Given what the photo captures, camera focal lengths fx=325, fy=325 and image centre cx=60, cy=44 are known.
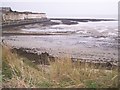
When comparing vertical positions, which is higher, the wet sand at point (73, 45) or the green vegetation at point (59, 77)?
the green vegetation at point (59, 77)

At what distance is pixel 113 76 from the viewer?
7273 millimetres

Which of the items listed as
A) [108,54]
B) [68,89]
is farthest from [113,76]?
[108,54]

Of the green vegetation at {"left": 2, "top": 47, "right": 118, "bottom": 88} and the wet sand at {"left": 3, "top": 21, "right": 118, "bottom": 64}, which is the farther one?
the wet sand at {"left": 3, "top": 21, "right": 118, "bottom": 64}

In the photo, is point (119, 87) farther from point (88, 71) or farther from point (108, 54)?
point (108, 54)

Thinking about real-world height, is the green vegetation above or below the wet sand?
above

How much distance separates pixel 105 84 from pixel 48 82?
125 centimetres

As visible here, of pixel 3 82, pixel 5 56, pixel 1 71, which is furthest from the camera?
pixel 5 56

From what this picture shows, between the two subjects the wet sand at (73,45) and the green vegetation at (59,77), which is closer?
the green vegetation at (59,77)

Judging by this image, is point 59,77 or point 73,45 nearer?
point 59,77

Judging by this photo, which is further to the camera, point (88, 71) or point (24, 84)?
point (88, 71)

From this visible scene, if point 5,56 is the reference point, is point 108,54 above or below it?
below

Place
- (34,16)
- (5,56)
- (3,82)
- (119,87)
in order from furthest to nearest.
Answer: (34,16), (5,56), (3,82), (119,87)

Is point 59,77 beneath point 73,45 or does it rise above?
above

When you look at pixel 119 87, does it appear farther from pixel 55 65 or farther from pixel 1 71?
pixel 1 71
